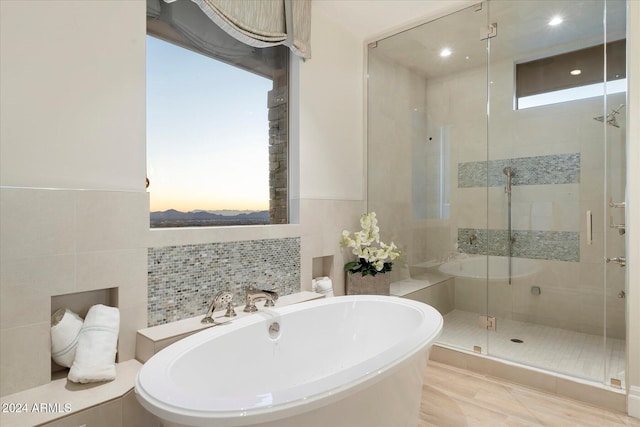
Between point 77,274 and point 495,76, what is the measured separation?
3.30 metres

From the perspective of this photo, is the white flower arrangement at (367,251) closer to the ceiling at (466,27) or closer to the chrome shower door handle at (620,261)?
the chrome shower door handle at (620,261)

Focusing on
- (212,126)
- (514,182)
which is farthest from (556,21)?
(212,126)

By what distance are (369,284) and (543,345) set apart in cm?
143

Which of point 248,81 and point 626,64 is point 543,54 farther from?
point 248,81

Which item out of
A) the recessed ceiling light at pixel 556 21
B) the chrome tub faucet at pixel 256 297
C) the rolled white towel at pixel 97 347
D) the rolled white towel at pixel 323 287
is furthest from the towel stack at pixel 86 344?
the recessed ceiling light at pixel 556 21

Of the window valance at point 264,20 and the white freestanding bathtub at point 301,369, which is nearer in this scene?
the white freestanding bathtub at point 301,369

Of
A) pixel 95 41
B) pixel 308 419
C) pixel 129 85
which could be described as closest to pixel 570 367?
pixel 308 419

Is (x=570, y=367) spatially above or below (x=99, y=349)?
below

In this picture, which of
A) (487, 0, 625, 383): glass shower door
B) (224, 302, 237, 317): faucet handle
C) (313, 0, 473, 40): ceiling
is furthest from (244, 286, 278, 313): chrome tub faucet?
(313, 0, 473, 40): ceiling

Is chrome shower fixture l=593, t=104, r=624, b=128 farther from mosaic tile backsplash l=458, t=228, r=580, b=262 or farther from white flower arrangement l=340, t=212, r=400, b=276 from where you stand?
white flower arrangement l=340, t=212, r=400, b=276

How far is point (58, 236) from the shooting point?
1.49 metres

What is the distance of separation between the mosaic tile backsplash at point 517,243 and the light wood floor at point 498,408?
1111mm

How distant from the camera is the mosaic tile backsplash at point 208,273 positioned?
6.04ft

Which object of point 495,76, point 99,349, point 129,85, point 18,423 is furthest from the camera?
point 495,76
